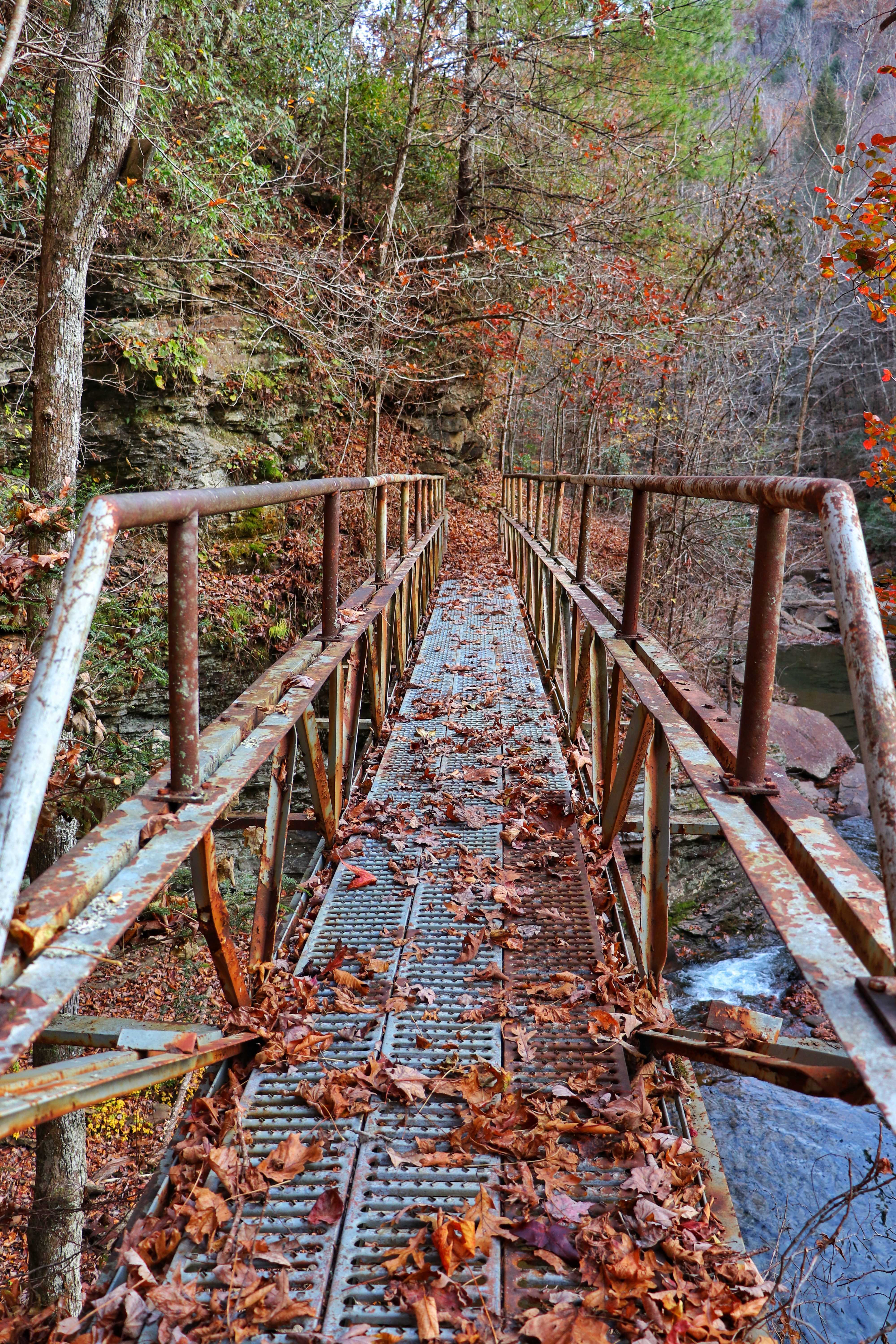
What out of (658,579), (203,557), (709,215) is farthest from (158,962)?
(709,215)

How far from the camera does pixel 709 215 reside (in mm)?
15406

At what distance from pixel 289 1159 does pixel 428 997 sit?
2.38 feet

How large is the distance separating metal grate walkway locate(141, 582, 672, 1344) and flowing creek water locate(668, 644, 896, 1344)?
1.94m

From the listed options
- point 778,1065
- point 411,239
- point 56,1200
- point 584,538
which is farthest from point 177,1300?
point 411,239

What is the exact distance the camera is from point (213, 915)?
7.36ft

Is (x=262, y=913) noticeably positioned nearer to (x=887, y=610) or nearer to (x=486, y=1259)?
(x=486, y=1259)

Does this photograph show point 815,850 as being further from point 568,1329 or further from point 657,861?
point 568,1329

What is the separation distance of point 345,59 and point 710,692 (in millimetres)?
12257

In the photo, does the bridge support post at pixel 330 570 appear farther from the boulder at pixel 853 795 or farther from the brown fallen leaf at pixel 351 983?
the boulder at pixel 853 795

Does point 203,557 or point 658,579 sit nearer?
point 203,557

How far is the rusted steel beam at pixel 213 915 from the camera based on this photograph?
2168mm

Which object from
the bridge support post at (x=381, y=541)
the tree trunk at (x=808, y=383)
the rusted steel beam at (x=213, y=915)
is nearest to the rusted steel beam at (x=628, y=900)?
the rusted steel beam at (x=213, y=915)

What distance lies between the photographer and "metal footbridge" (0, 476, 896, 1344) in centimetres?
150

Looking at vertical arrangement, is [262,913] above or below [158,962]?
above
